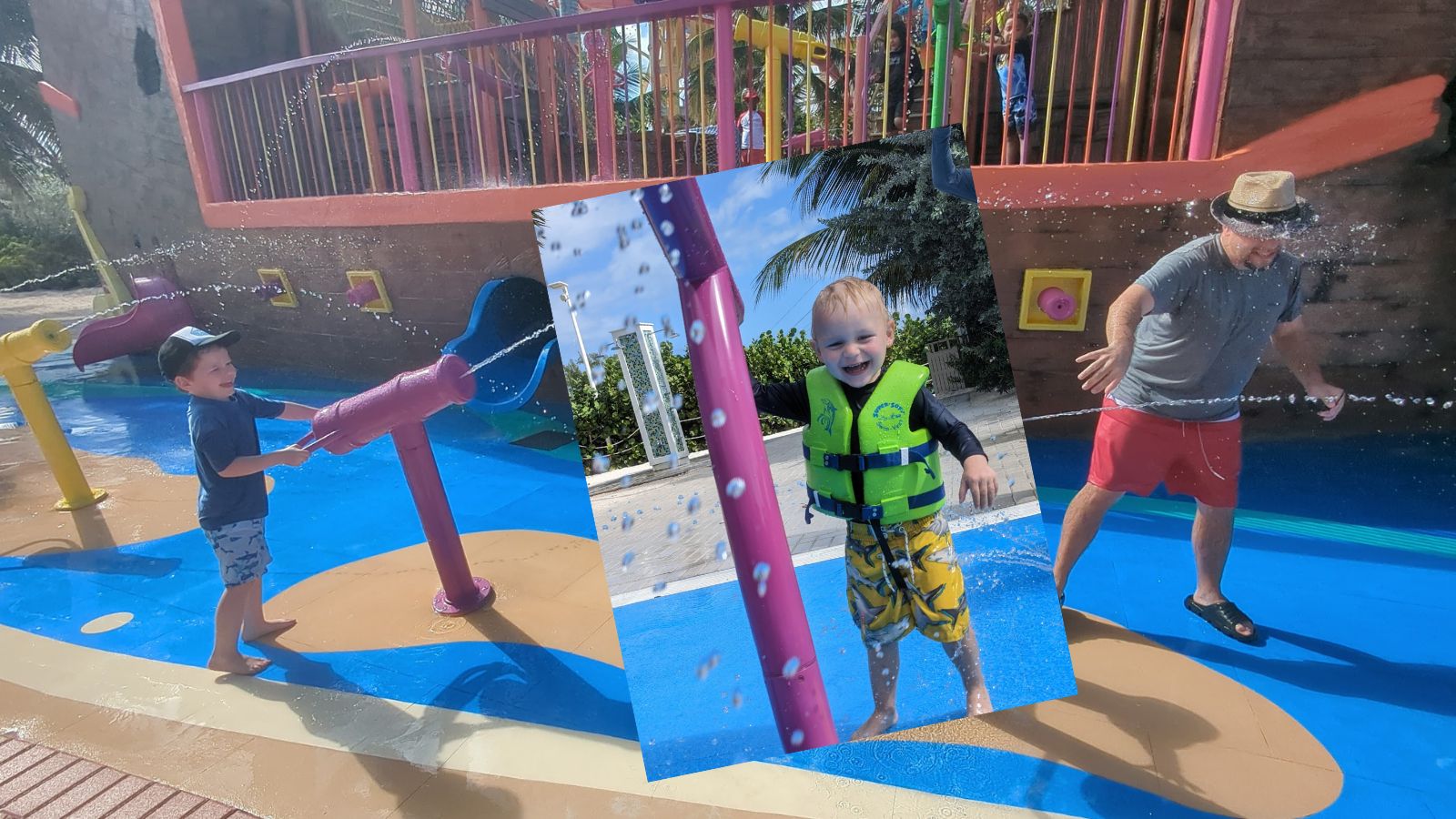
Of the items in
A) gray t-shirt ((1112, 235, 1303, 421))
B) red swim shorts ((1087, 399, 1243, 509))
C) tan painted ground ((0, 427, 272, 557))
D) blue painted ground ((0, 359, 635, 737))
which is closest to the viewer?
gray t-shirt ((1112, 235, 1303, 421))

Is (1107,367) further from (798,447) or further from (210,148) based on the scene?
(210,148)

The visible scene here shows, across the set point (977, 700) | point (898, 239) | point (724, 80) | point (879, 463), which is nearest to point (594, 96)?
point (724, 80)

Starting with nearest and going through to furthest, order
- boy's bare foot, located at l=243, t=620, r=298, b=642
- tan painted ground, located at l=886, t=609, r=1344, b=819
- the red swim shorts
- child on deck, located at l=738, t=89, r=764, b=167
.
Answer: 1. tan painted ground, located at l=886, t=609, r=1344, b=819
2. the red swim shorts
3. boy's bare foot, located at l=243, t=620, r=298, b=642
4. child on deck, located at l=738, t=89, r=764, b=167

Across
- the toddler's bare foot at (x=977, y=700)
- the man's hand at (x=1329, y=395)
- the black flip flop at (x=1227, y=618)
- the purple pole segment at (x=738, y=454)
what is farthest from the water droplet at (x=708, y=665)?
the man's hand at (x=1329, y=395)

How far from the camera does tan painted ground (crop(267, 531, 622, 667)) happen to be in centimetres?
263

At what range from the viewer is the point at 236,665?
2.49m

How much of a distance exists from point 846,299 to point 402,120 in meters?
2.16

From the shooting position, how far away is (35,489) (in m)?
3.60

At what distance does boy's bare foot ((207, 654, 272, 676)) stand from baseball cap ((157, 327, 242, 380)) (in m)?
1.01

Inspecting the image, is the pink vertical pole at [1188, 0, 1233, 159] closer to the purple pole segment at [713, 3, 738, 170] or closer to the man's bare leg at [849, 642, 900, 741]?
the purple pole segment at [713, 3, 738, 170]

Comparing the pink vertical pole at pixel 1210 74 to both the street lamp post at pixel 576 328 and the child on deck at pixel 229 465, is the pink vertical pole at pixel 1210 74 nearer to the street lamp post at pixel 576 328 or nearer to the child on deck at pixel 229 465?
the street lamp post at pixel 576 328

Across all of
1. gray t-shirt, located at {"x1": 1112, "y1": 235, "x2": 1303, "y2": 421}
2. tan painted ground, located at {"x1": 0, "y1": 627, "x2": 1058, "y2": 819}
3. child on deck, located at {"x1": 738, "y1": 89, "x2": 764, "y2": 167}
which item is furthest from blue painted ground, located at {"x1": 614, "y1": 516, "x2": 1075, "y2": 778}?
child on deck, located at {"x1": 738, "y1": 89, "x2": 764, "y2": 167}

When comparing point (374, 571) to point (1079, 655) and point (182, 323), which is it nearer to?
point (182, 323)

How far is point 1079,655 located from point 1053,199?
5.17 ft
